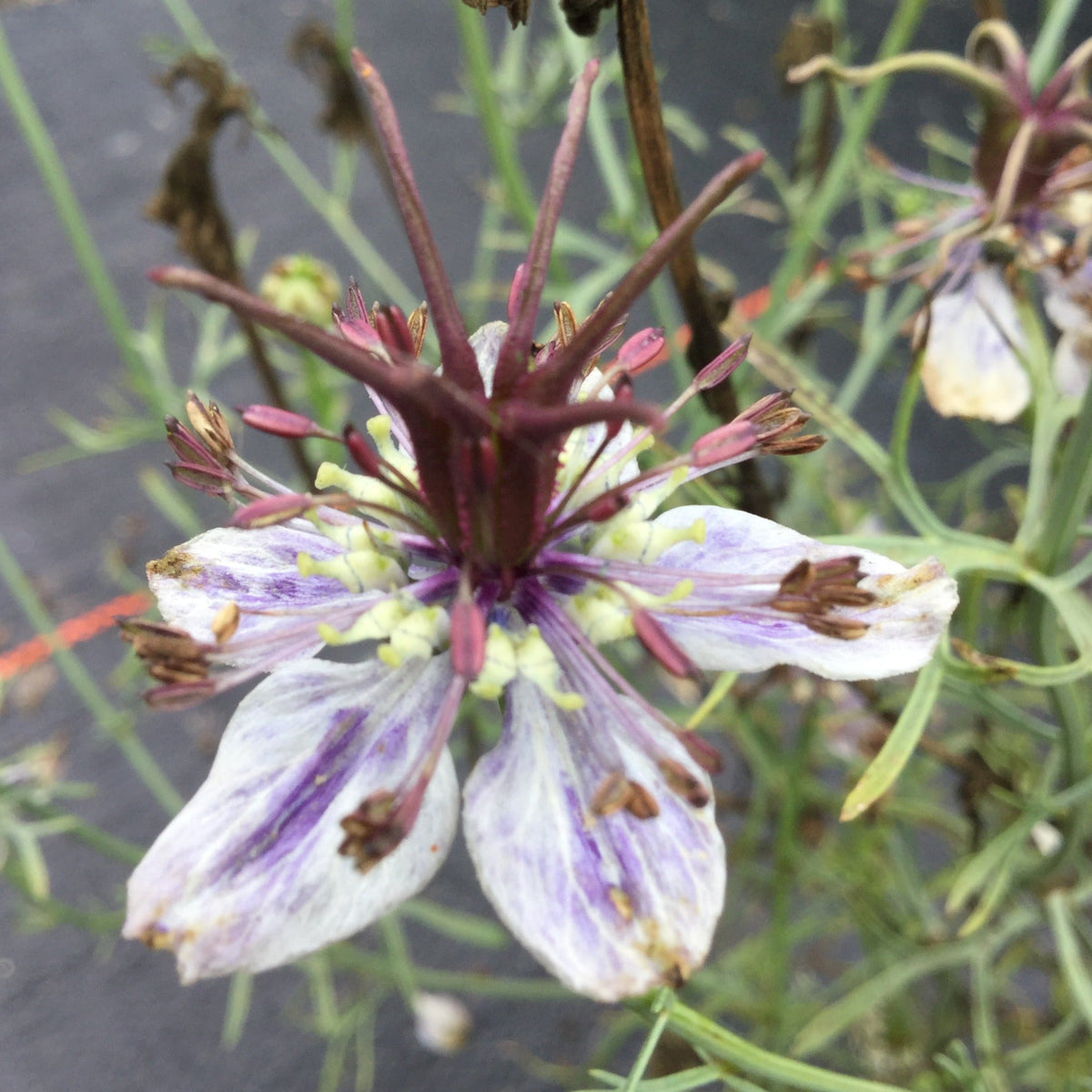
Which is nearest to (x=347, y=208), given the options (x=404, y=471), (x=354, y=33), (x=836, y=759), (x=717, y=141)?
(x=354, y=33)

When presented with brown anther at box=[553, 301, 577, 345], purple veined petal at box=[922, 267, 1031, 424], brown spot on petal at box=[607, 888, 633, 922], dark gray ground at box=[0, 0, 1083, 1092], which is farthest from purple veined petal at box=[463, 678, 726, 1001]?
dark gray ground at box=[0, 0, 1083, 1092]

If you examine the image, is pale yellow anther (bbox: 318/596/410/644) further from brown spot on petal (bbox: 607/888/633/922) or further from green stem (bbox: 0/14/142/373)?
green stem (bbox: 0/14/142/373)

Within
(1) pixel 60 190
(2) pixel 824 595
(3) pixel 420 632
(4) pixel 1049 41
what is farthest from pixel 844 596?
(1) pixel 60 190

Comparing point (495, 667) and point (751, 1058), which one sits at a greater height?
point (495, 667)

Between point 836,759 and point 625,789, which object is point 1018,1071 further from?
point 625,789

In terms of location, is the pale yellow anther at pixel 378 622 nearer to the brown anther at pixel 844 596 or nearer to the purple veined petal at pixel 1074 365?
the brown anther at pixel 844 596

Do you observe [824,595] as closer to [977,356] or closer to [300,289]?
[977,356]
